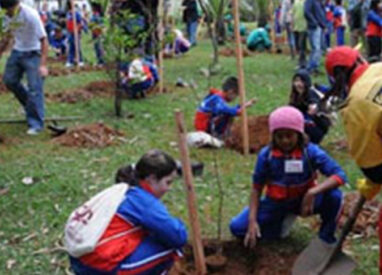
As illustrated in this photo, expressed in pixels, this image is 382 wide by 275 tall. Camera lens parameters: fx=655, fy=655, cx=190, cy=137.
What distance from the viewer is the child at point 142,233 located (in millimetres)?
3287

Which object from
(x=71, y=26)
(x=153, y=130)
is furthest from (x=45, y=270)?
(x=71, y=26)

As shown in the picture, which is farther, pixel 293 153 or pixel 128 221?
pixel 293 153

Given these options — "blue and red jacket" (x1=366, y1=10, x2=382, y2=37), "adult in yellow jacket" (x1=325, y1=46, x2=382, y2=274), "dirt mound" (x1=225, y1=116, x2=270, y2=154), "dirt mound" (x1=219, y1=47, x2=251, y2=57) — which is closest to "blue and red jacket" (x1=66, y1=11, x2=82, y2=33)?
"dirt mound" (x1=219, y1=47, x2=251, y2=57)

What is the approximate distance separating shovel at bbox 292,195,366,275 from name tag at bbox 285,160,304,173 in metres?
0.52

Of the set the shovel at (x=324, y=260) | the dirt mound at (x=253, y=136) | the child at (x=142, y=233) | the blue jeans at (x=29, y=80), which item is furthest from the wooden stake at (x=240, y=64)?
the child at (x=142, y=233)

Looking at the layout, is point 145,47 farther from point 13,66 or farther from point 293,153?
point 293,153

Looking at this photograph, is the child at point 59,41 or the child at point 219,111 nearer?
the child at point 219,111

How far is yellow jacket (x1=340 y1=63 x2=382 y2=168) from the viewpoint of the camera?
262 cm

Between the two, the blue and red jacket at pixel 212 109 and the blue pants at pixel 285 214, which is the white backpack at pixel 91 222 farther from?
the blue and red jacket at pixel 212 109

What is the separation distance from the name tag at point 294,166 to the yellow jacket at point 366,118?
5.11 ft

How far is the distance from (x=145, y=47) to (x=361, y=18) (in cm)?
525

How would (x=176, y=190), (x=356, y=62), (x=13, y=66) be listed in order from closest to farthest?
1. (x=356, y=62)
2. (x=176, y=190)
3. (x=13, y=66)

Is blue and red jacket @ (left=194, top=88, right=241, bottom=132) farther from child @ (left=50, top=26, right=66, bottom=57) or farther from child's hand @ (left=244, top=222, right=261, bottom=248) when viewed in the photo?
child @ (left=50, top=26, right=66, bottom=57)

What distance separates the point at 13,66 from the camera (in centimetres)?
816
